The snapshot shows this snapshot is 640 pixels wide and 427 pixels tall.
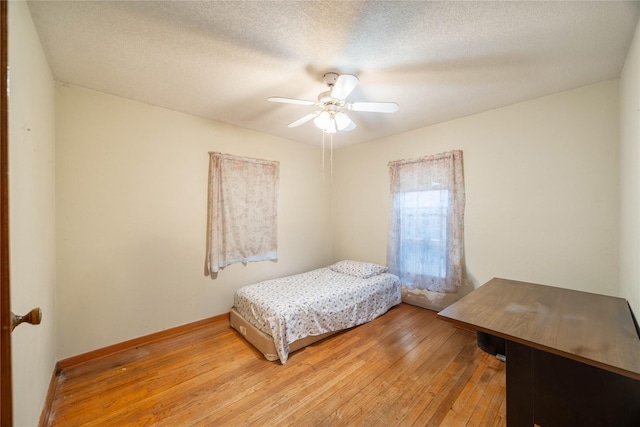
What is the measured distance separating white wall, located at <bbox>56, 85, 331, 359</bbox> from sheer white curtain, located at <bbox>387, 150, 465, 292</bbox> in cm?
198

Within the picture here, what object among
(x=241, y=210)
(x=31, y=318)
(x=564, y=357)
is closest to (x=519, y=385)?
(x=564, y=357)

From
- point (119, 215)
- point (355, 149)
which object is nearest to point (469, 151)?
point (355, 149)

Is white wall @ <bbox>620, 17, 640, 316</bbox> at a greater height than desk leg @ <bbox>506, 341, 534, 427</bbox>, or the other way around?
white wall @ <bbox>620, 17, 640, 316</bbox>

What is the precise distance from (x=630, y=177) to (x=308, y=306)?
254cm

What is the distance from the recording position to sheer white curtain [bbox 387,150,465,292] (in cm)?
284

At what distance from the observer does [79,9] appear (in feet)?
4.39

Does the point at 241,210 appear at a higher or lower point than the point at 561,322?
Answer: higher

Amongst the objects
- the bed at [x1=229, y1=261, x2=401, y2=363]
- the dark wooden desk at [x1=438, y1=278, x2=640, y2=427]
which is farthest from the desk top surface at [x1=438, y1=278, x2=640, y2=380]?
the bed at [x1=229, y1=261, x2=401, y2=363]

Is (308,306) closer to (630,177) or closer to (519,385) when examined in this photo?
(519,385)

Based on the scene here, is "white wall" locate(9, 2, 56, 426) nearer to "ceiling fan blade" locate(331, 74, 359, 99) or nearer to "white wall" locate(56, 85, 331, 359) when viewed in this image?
"white wall" locate(56, 85, 331, 359)

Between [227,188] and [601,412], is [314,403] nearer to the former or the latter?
[601,412]

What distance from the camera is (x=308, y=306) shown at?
239 cm

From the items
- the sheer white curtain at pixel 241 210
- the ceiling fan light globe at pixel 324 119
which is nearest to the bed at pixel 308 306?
the sheer white curtain at pixel 241 210

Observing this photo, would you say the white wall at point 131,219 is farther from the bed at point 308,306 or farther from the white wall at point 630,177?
the white wall at point 630,177
